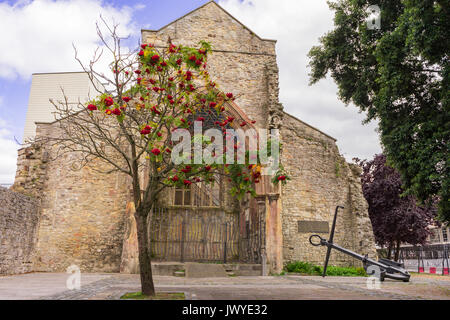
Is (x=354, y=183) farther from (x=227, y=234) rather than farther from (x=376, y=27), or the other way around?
(x=376, y=27)

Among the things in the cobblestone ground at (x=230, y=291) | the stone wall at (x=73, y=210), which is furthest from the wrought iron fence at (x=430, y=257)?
the stone wall at (x=73, y=210)

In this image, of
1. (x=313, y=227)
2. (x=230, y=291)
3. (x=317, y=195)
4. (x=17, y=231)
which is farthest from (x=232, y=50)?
(x=230, y=291)

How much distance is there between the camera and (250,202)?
1230 cm

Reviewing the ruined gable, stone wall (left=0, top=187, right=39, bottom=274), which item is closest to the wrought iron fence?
the ruined gable

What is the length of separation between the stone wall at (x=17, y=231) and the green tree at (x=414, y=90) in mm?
9977

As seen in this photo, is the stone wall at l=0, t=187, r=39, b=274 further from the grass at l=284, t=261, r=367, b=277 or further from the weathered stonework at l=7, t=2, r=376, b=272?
the grass at l=284, t=261, r=367, b=277

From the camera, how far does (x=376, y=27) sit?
29.3 feet

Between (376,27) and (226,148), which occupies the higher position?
(376,27)

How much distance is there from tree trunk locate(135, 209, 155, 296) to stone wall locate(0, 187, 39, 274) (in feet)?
19.1

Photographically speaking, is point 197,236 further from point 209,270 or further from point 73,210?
point 73,210

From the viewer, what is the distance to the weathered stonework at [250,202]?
37.8 ft

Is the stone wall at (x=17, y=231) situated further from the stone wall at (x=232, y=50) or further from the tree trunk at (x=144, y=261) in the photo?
the stone wall at (x=232, y=50)
